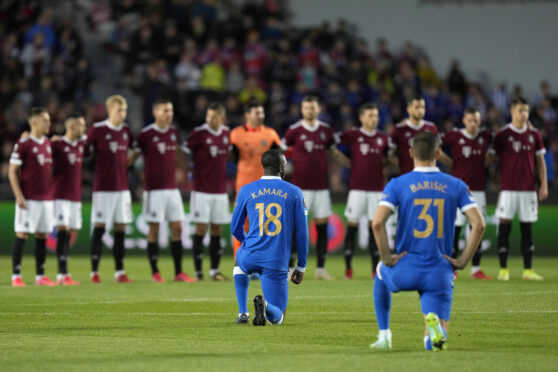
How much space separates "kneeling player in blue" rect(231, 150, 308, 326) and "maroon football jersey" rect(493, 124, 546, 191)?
21.7 feet

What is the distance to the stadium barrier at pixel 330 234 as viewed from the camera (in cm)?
2083

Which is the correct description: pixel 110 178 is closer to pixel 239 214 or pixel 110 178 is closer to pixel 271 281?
pixel 239 214

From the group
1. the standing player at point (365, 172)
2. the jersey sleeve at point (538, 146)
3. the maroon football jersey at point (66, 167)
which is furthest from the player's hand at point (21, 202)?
the jersey sleeve at point (538, 146)

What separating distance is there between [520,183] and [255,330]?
7353mm

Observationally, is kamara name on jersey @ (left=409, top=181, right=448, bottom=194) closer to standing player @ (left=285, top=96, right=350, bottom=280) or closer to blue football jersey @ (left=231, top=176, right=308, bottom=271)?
blue football jersey @ (left=231, top=176, right=308, bottom=271)

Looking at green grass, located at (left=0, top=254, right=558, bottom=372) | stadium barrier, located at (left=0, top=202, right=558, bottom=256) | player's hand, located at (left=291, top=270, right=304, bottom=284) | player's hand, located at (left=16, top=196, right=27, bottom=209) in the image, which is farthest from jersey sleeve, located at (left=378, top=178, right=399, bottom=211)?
stadium barrier, located at (left=0, top=202, right=558, bottom=256)

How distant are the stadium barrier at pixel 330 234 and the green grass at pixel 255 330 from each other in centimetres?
560

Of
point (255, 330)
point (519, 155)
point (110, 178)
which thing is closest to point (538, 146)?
point (519, 155)

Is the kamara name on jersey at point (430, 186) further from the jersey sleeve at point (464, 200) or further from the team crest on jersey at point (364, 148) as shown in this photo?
the team crest on jersey at point (364, 148)

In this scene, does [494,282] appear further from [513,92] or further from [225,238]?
[513,92]

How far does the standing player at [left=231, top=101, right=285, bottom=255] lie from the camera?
15664 millimetres

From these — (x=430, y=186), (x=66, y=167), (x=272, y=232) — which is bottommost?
(x=272, y=232)

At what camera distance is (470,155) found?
15969mm

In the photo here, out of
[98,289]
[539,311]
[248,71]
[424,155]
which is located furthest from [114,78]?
[424,155]
